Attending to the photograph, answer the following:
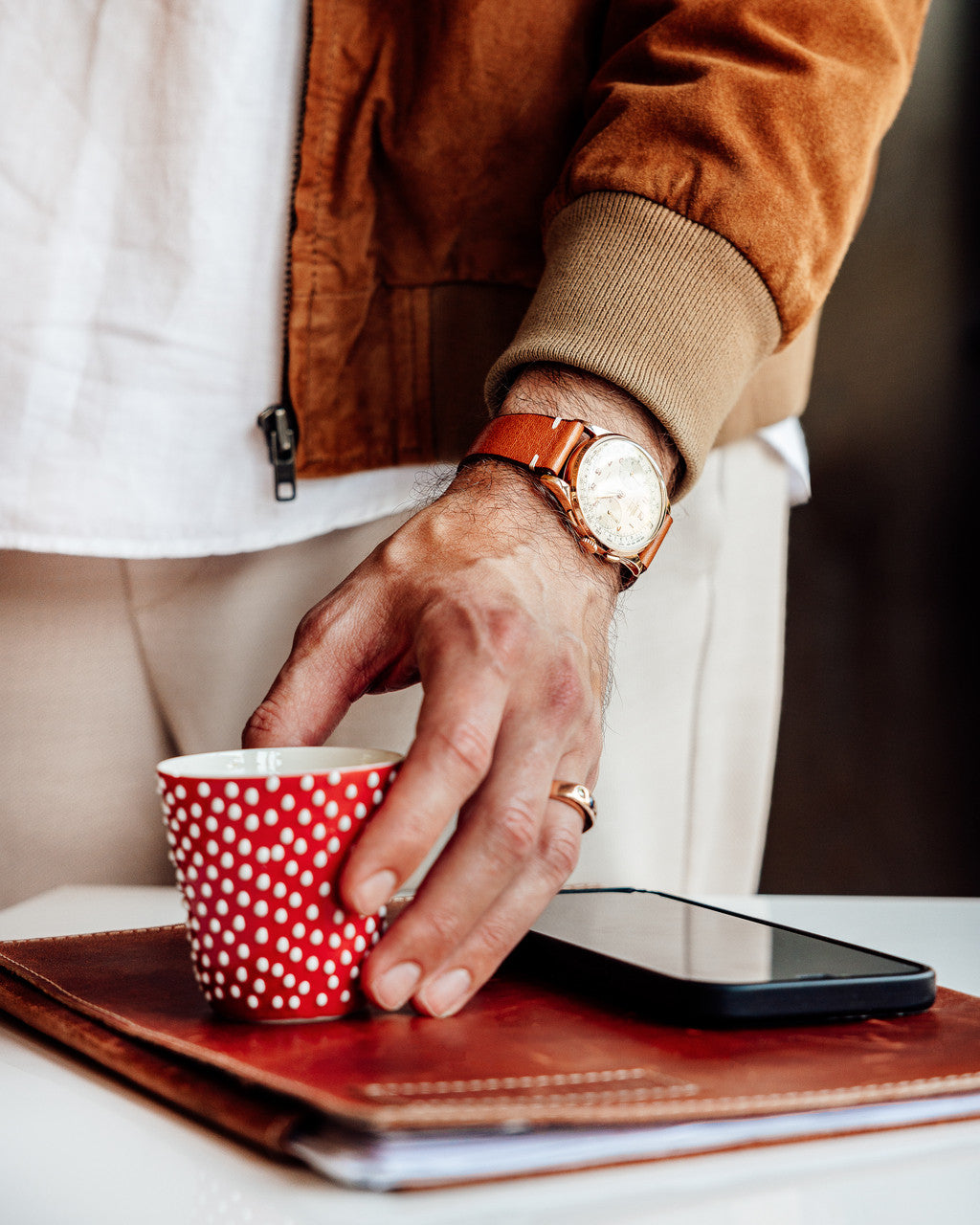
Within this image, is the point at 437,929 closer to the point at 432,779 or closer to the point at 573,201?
the point at 432,779

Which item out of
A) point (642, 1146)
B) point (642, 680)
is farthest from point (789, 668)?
point (642, 1146)

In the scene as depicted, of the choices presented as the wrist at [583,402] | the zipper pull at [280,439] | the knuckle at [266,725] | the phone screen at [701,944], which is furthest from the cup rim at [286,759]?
the zipper pull at [280,439]

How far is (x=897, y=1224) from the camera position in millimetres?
313

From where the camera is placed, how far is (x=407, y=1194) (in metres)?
0.32

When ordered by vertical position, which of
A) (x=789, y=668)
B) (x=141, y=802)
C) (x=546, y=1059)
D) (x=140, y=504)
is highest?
(x=140, y=504)

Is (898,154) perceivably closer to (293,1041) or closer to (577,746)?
(577,746)

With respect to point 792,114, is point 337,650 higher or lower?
lower

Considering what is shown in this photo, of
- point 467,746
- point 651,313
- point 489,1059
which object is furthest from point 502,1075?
point 651,313

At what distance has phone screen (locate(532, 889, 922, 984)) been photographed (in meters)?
0.43

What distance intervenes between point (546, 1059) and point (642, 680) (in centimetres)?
62

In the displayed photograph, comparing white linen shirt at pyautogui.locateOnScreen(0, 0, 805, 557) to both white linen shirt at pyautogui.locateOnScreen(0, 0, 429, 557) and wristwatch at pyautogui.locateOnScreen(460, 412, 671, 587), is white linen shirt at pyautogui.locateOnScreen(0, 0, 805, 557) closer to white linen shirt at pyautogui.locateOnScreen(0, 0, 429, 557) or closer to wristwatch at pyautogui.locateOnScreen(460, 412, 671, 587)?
white linen shirt at pyautogui.locateOnScreen(0, 0, 429, 557)

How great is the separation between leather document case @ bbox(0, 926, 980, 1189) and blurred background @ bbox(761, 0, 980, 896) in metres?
1.82

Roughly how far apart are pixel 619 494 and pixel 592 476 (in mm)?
21

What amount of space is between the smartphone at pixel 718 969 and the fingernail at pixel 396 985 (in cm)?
8
